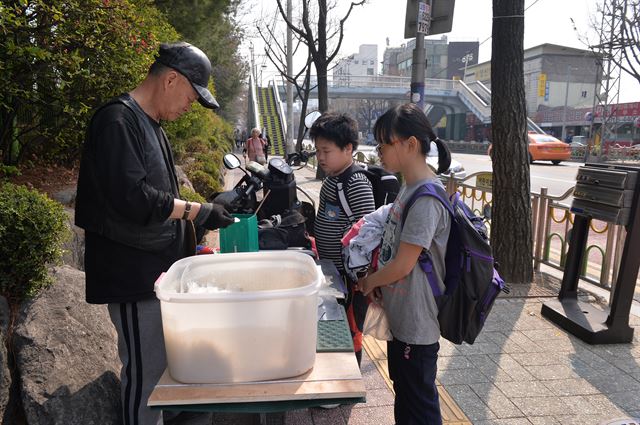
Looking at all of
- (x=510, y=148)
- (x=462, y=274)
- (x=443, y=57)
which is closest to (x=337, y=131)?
(x=462, y=274)

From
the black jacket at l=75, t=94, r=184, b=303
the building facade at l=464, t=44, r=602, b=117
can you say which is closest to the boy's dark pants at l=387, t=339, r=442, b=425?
the black jacket at l=75, t=94, r=184, b=303

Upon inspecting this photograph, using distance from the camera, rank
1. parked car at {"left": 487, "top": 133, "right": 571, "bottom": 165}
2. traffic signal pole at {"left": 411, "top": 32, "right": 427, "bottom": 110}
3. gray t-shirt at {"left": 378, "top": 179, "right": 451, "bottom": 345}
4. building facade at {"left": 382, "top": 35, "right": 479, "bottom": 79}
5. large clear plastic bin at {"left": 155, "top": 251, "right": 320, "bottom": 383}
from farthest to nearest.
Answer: building facade at {"left": 382, "top": 35, "right": 479, "bottom": 79}, parked car at {"left": 487, "top": 133, "right": 571, "bottom": 165}, traffic signal pole at {"left": 411, "top": 32, "right": 427, "bottom": 110}, gray t-shirt at {"left": 378, "top": 179, "right": 451, "bottom": 345}, large clear plastic bin at {"left": 155, "top": 251, "right": 320, "bottom": 383}

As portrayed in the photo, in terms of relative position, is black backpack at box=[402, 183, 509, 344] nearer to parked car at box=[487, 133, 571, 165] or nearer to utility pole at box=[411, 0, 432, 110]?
utility pole at box=[411, 0, 432, 110]

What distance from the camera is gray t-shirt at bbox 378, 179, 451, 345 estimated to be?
6.14 feet

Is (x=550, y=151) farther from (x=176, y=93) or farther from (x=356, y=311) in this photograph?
(x=176, y=93)

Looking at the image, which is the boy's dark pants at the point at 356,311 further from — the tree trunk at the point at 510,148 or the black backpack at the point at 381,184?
the tree trunk at the point at 510,148

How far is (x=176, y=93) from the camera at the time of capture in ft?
6.38

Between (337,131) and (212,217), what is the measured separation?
1.03 metres

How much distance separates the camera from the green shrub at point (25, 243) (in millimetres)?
2377

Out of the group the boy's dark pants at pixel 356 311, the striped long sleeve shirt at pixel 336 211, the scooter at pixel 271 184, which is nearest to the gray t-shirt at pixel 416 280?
the striped long sleeve shirt at pixel 336 211

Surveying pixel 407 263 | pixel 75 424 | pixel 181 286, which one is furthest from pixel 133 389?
pixel 407 263

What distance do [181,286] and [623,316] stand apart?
3.60m

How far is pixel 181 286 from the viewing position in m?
1.60

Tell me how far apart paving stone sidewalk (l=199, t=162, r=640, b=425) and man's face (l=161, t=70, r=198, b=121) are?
1.80 metres
